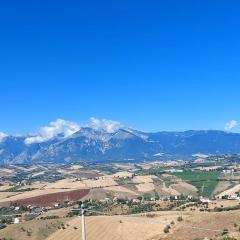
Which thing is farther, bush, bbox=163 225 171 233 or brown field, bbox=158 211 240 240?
bush, bbox=163 225 171 233

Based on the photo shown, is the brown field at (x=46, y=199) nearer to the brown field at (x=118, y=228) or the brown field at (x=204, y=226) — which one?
the brown field at (x=118, y=228)

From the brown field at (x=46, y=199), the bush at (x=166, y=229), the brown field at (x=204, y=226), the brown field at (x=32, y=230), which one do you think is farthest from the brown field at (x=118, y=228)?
the brown field at (x=46, y=199)

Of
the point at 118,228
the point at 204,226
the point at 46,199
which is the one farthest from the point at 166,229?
the point at 46,199

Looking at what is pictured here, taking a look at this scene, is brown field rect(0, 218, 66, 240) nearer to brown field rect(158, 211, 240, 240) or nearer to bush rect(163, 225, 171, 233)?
bush rect(163, 225, 171, 233)

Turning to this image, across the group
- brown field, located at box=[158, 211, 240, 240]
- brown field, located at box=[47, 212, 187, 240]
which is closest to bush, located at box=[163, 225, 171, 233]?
brown field, located at box=[47, 212, 187, 240]

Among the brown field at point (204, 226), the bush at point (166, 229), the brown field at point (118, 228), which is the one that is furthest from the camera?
the brown field at point (118, 228)

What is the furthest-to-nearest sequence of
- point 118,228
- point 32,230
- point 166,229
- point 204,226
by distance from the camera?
point 32,230, point 118,228, point 166,229, point 204,226

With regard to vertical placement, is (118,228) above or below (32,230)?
below

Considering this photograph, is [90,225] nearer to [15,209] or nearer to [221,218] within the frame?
[221,218]

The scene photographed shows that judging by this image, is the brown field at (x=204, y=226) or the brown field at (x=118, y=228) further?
the brown field at (x=118, y=228)

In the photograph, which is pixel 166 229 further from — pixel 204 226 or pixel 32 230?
pixel 32 230

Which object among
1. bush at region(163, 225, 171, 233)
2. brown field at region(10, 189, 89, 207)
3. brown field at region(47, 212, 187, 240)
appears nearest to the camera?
bush at region(163, 225, 171, 233)
